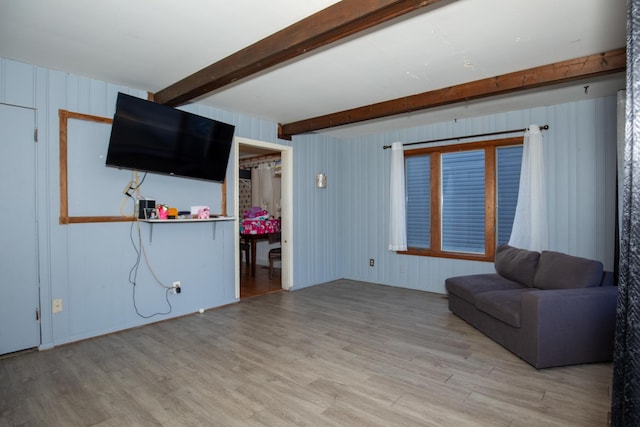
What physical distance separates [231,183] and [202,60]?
1.79m

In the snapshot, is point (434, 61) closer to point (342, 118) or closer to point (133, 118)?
point (342, 118)

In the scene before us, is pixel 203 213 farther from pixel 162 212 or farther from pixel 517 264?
pixel 517 264

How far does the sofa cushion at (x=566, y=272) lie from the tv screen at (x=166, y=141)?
11.8 ft

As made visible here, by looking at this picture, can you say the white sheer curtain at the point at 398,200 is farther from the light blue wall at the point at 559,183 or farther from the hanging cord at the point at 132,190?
the hanging cord at the point at 132,190

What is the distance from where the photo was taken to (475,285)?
3.63 m

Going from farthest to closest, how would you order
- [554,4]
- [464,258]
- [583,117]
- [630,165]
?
1. [464,258]
2. [583,117]
3. [554,4]
4. [630,165]

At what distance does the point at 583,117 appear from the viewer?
3.91 meters

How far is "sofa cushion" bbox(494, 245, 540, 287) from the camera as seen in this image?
3.51 metres

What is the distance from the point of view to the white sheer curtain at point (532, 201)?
4023mm

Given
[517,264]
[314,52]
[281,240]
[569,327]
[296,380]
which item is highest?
[314,52]

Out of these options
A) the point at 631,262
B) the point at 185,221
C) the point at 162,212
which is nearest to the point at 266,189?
the point at 185,221

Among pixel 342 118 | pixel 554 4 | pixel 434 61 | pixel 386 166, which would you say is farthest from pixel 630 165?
pixel 386 166

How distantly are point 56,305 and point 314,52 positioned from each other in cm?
316

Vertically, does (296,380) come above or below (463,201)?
below
